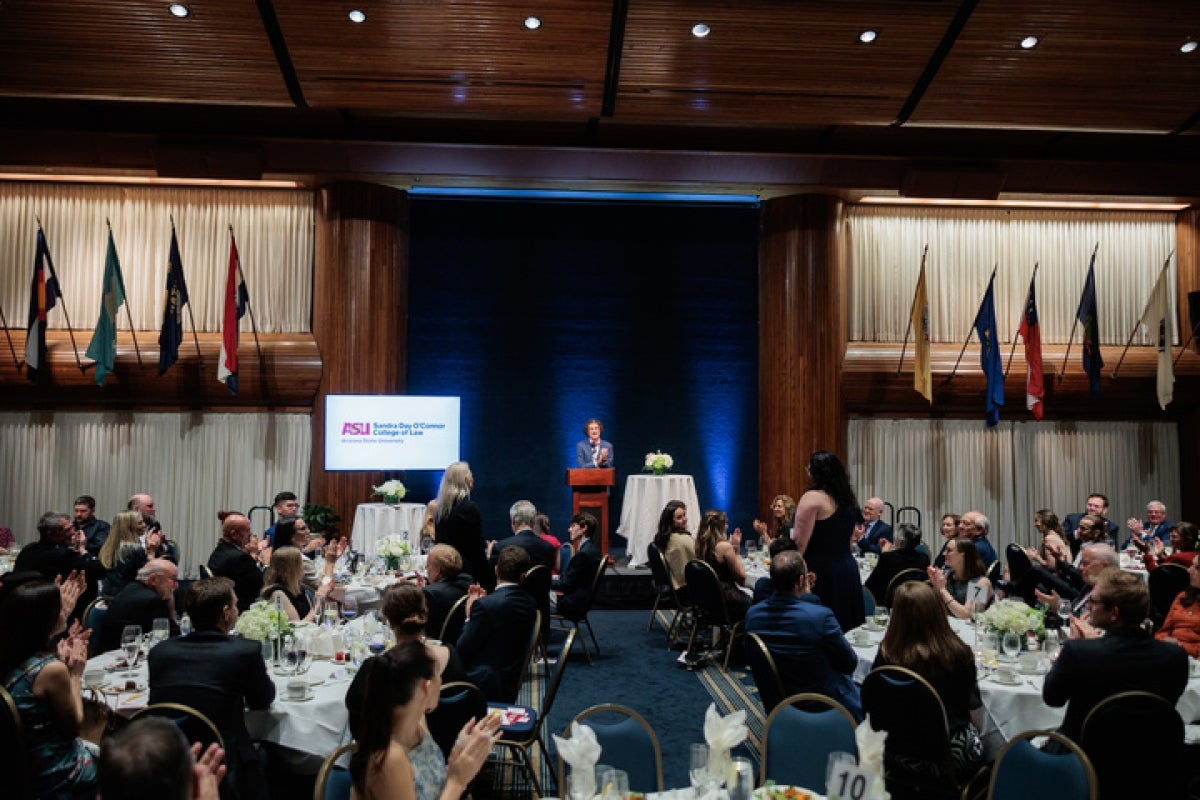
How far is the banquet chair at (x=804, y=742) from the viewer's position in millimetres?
3652

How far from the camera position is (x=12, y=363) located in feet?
39.9

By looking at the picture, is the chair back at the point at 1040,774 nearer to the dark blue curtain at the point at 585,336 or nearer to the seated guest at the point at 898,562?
the seated guest at the point at 898,562

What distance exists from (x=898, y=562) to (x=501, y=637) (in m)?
3.33

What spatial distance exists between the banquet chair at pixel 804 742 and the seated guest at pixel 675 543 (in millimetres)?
4806

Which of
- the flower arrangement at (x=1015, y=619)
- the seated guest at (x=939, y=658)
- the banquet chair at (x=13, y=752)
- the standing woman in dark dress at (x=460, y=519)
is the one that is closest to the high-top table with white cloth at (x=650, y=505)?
the standing woman in dark dress at (x=460, y=519)

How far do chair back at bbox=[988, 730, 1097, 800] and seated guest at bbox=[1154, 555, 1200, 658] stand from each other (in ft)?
7.28

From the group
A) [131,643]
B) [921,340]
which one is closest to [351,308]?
[921,340]

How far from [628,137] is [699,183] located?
119cm

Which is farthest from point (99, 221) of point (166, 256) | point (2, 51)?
point (2, 51)

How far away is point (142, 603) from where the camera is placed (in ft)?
17.4

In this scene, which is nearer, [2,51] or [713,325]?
[2,51]

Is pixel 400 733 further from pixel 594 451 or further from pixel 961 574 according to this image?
pixel 594 451

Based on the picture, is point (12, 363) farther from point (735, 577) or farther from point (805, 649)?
point (805, 649)

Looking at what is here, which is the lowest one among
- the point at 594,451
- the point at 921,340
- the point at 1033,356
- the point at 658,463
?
the point at 658,463
